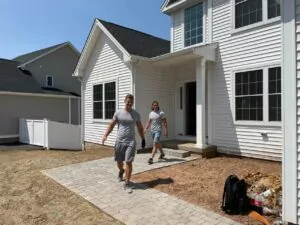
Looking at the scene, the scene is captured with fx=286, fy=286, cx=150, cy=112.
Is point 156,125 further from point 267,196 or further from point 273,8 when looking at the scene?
point 273,8

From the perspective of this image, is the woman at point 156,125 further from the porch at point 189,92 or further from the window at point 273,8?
the window at point 273,8

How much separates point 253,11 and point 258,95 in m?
2.78

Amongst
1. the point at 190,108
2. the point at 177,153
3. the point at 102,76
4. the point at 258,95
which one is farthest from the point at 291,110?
the point at 102,76

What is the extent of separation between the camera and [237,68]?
9.55m

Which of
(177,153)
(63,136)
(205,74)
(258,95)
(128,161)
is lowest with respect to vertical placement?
(177,153)

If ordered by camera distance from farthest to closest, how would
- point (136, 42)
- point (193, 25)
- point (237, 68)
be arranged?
point (136, 42), point (193, 25), point (237, 68)

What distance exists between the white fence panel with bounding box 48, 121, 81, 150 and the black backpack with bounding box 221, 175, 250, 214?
37.3ft

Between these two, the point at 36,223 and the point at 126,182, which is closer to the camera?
the point at 36,223

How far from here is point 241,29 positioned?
9.48m

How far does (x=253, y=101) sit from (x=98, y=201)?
19.5ft

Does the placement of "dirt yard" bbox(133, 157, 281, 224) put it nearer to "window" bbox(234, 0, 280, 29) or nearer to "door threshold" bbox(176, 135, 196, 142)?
"door threshold" bbox(176, 135, 196, 142)

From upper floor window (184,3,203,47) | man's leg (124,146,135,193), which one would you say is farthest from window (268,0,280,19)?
man's leg (124,146,135,193)

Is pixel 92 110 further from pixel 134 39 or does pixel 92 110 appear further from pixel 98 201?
pixel 98 201

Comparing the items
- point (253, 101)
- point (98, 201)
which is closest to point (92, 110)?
point (253, 101)
